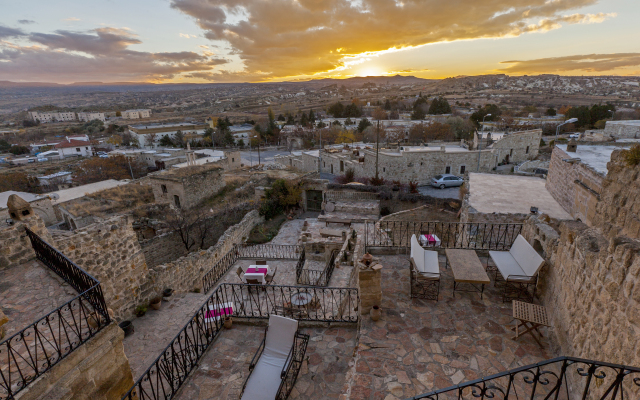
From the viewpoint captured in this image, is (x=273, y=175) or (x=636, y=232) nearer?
(x=636, y=232)

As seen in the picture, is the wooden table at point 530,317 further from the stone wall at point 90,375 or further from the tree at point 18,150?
the tree at point 18,150

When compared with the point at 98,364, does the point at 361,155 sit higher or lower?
lower

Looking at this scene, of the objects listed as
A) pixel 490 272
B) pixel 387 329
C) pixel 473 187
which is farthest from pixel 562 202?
pixel 387 329

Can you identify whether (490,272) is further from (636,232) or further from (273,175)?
(273,175)

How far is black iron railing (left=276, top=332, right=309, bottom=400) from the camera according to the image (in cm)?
463

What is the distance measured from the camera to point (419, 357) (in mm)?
4730

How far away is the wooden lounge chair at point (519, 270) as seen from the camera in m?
5.75

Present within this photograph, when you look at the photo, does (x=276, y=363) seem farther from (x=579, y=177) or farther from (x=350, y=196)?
(x=350, y=196)

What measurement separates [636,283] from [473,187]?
44.3 feet

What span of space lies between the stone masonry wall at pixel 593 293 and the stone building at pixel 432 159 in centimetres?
2373

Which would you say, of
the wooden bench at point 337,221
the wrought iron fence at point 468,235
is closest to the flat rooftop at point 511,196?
the wrought iron fence at point 468,235

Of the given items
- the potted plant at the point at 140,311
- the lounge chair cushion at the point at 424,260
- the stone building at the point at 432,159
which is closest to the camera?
the lounge chair cushion at the point at 424,260

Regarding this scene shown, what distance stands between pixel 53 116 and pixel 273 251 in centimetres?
14796

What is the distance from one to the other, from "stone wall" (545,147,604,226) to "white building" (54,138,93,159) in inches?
2643
